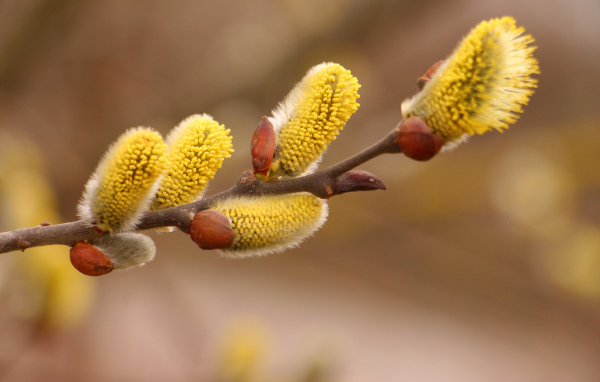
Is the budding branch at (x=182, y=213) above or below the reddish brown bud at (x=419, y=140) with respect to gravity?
below

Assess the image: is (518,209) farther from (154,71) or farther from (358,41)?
(154,71)

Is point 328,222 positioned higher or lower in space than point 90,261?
lower

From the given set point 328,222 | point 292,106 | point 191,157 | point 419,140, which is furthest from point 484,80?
point 328,222

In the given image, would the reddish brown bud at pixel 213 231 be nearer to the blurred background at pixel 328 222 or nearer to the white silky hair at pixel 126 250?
the white silky hair at pixel 126 250

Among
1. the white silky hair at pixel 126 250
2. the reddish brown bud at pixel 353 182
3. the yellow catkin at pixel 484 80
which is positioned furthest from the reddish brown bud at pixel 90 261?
the yellow catkin at pixel 484 80

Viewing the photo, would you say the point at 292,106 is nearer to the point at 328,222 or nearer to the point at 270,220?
the point at 270,220

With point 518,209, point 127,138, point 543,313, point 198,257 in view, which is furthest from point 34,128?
point 543,313

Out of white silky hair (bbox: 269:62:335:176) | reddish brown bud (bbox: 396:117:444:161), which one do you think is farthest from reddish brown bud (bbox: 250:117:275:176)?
reddish brown bud (bbox: 396:117:444:161)
